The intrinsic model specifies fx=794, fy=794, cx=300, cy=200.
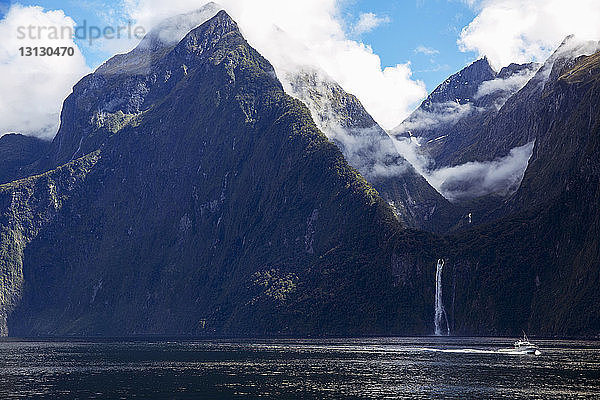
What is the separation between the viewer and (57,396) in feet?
412

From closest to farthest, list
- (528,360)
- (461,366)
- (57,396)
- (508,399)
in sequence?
(508,399) → (57,396) → (461,366) → (528,360)

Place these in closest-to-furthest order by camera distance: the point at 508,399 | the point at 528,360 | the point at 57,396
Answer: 1. the point at 508,399
2. the point at 57,396
3. the point at 528,360

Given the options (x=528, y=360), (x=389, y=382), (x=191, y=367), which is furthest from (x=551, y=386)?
(x=191, y=367)

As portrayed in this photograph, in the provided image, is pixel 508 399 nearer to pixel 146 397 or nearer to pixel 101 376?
pixel 146 397

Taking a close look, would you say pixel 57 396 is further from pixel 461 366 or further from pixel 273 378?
pixel 461 366

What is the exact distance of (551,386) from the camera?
431 feet

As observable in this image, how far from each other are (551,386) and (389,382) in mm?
27708

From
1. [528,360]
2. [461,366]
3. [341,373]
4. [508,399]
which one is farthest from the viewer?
[528,360]

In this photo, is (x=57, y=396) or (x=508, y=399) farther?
(x=57, y=396)

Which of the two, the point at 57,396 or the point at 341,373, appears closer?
the point at 57,396

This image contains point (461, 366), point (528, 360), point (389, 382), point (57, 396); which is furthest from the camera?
point (528, 360)

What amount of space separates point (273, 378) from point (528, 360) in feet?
224

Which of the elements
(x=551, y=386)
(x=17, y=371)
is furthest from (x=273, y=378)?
(x=17, y=371)

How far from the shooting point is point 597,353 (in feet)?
618
